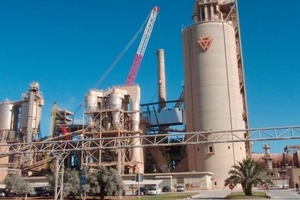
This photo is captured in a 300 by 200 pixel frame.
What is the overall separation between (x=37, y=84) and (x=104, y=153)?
28.0m

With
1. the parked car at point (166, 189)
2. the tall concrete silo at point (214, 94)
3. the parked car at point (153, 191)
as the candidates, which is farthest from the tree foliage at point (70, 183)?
the tall concrete silo at point (214, 94)

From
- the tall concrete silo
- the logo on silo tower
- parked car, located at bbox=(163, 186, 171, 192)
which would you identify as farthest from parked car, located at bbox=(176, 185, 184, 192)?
the logo on silo tower

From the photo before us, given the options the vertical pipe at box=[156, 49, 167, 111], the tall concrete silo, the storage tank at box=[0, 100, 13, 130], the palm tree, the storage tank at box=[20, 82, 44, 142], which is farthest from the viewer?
the vertical pipe at box=[156, 49, 167, 111]

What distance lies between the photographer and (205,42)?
88.1 meters

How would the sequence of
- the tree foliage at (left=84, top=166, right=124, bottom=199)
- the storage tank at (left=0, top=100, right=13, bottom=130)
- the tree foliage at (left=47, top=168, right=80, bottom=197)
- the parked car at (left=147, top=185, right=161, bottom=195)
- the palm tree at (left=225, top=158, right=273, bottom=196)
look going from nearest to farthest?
the palm tree at (left=225, top=158, right=273, bottom=196), the tree foliage at (left=84, top=166, right=124, bottom=199), the tree foliage at (left=47, top=168, right=80, bottom=197), the parked car at (left=147, top=185, right=161, bottom=195), the storage tank at (left=0, top=100, right=13, bottom=130)

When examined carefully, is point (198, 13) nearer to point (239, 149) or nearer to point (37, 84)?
point (239, 149)

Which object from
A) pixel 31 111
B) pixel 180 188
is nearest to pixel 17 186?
pixel 180 188

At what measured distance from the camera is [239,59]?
96.9 metres

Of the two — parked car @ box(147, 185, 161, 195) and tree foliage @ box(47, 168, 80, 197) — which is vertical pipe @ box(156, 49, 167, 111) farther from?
tree foliage @ box(47, 168, 80, 197)

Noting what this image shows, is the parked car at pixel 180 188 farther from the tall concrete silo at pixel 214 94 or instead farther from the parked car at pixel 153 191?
the tall concrete silo at pixel 214 94

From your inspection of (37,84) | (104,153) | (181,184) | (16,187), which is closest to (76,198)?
(16,187)

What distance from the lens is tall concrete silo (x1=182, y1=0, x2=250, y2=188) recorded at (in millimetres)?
80812

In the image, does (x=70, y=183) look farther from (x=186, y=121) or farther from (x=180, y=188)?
(x=186, y=121)

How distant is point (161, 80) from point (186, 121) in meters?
26.2
